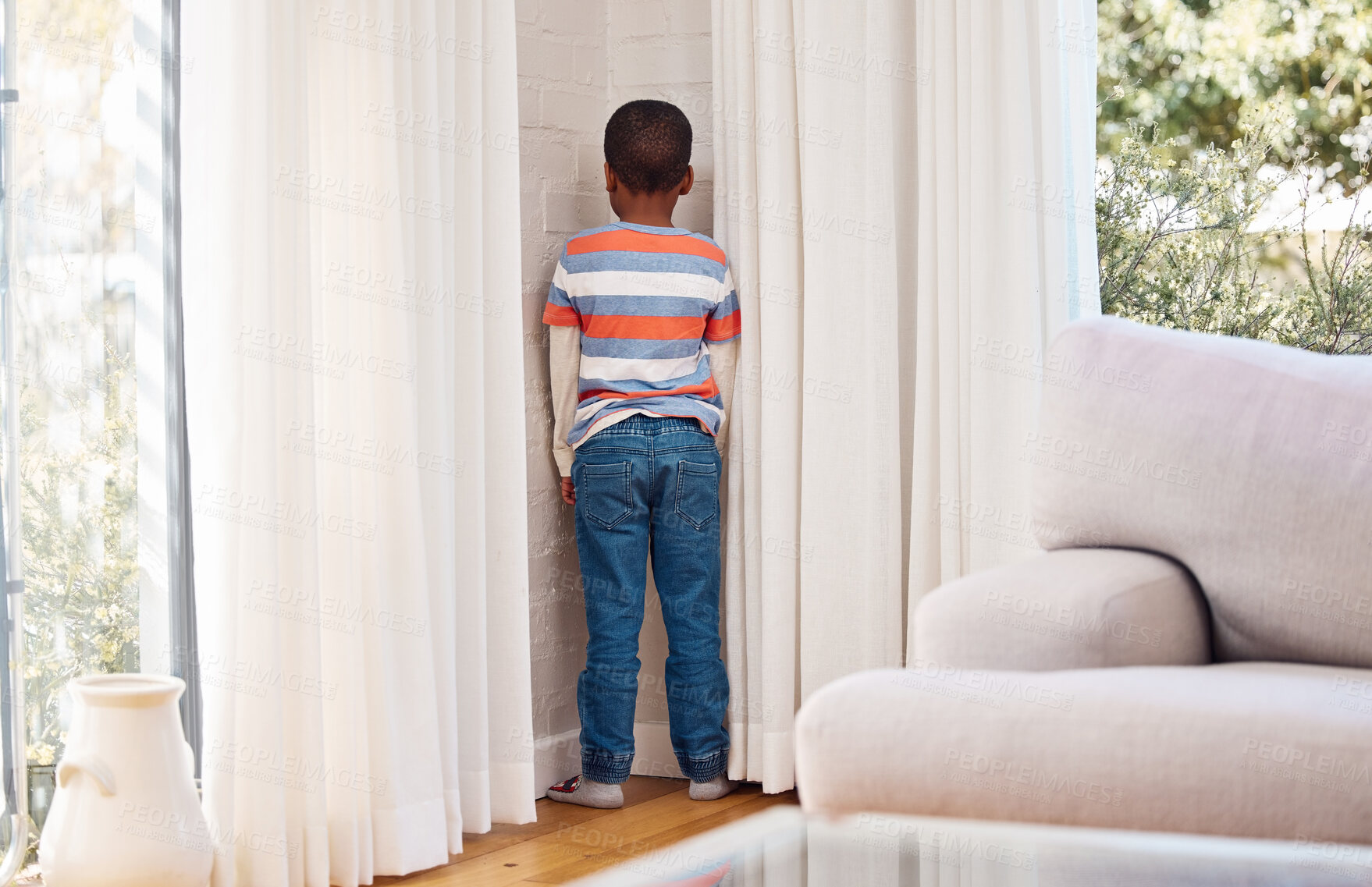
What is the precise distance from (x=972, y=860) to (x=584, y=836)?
172cm

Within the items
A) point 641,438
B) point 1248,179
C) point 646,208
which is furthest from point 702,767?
point 1248,179

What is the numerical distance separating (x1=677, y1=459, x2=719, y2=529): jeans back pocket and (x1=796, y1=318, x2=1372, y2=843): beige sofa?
1211mm

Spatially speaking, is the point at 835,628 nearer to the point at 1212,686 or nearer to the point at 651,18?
the point at 651,18

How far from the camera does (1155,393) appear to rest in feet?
4.92

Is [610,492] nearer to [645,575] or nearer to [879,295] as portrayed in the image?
[645,575]

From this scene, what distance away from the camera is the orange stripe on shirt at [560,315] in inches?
108

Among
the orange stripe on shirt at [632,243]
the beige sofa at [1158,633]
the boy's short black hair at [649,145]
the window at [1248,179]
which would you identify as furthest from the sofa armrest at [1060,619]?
the window at [1248,179]

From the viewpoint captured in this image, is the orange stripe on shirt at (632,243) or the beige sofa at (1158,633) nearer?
the beige sofa at (1158,633)

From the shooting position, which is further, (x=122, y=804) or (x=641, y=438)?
(x=641, y=438)

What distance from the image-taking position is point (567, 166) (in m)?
2.93

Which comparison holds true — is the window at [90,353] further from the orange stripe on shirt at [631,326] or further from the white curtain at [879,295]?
the white curtain at [879,295]

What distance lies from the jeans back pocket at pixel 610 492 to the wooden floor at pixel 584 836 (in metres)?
Answer: 0.57

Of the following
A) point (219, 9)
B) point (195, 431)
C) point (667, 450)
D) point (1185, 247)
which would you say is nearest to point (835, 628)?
point (667, 450)

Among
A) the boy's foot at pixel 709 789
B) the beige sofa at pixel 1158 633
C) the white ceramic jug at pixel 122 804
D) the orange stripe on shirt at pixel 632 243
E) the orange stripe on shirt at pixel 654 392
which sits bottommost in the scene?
the boy's foot at pixel 709 789
